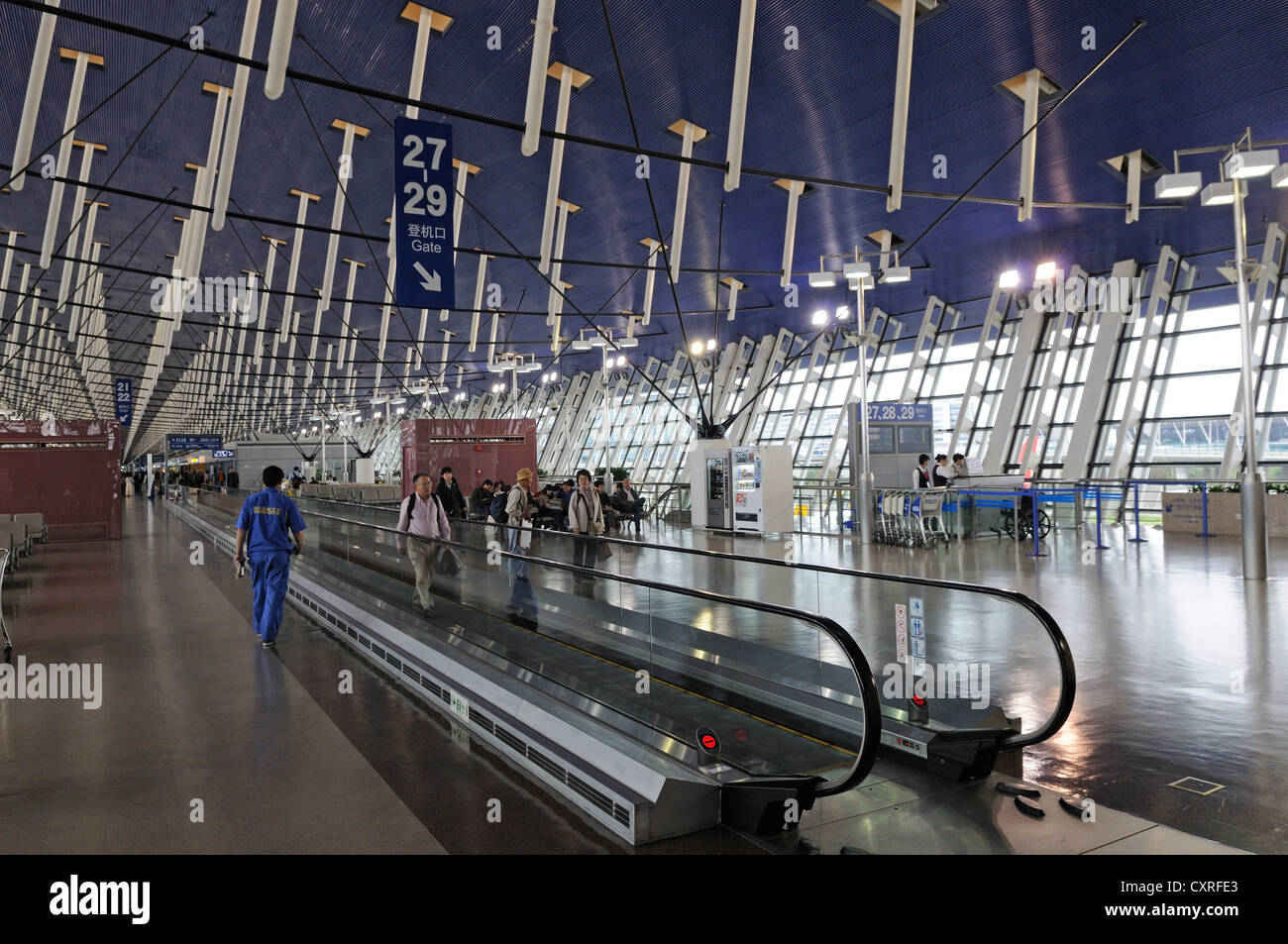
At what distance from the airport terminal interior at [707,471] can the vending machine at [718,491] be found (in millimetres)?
142

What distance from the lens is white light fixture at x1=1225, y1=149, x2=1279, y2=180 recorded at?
10250 millimetres

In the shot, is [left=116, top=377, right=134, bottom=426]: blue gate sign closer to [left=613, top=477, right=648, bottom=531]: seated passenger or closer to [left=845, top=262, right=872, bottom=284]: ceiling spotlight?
[left=613, top=477, right=648, bottom=531]: seated passenger

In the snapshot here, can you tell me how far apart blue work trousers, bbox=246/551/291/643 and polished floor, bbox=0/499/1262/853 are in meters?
0.27

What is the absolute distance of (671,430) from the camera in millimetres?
38688

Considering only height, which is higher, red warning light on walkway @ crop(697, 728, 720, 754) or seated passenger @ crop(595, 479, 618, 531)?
seated passenger @ crop(595, 479, 618, 531)

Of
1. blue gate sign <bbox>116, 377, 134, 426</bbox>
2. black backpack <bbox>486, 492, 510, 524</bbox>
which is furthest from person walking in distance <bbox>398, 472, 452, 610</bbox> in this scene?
blue gate sign <bbox>116, 377, 134, 426</bbox>

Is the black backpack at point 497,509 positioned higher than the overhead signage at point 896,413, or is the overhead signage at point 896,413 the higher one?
the overhead signage at point 896,413

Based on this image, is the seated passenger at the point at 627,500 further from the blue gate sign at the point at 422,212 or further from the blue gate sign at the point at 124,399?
the blue gate sign at the point at 124,399

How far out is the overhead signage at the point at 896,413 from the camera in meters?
20.9

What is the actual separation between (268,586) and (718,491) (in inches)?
528

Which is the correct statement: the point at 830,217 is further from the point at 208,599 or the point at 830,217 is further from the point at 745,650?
the point at 745,650

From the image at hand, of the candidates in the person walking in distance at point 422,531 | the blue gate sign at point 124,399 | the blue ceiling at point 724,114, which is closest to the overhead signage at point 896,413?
the blue ceiling at point 724,114

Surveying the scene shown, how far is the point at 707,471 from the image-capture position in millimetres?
20797

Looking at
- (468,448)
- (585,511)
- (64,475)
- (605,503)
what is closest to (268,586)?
(585,511)
